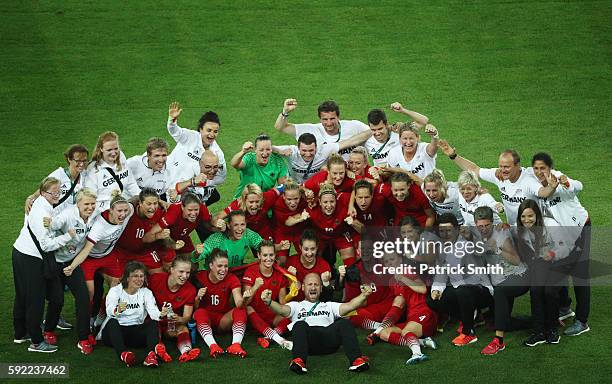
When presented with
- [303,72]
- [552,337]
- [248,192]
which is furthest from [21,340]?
[303,72]

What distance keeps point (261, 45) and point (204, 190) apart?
6.56 m

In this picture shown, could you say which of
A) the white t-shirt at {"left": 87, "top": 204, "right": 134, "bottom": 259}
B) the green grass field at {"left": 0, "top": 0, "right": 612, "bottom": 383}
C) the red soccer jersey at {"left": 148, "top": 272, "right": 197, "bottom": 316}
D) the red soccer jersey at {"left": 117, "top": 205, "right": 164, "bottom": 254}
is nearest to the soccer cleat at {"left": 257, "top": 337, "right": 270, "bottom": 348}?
the red soccer jersey at {"left": 148, "top": 272, "right": 197, "bottom": 316}

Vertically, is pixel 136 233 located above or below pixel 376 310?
above

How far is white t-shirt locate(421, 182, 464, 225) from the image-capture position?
35.9 ft

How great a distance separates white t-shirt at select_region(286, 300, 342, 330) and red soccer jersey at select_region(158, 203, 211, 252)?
4.62ft

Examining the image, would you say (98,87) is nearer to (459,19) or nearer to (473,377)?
(459,19)

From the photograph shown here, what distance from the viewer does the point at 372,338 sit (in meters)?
10.1

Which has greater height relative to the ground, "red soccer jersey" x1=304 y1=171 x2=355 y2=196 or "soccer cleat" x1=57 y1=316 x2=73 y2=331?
"red soccer jersey" x1=304 y1=171 x2=355 y2=196

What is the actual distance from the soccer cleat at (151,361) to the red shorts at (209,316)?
0.65 m

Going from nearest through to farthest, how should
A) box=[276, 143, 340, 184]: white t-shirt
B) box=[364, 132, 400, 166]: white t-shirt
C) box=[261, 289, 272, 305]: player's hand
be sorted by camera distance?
box=[261, 289, 272, 305]: player's hand, box=[276, 143, 340, 184]: white t-shirt, box=[364, 132, 400, 166]: white t-shirt

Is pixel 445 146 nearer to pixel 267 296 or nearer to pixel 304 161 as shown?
pixel 304 161

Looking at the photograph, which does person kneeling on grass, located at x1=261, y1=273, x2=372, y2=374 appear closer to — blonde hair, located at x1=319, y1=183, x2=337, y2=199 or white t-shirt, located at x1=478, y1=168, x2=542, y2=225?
blonde hair, located at x1=319, y1=183, x2=337, y2=199

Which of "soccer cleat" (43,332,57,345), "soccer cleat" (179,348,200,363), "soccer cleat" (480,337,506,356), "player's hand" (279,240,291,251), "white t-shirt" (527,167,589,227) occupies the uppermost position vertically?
"white t-shirt" (527,167,589,227)

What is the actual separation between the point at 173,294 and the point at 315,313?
1.38 meters
